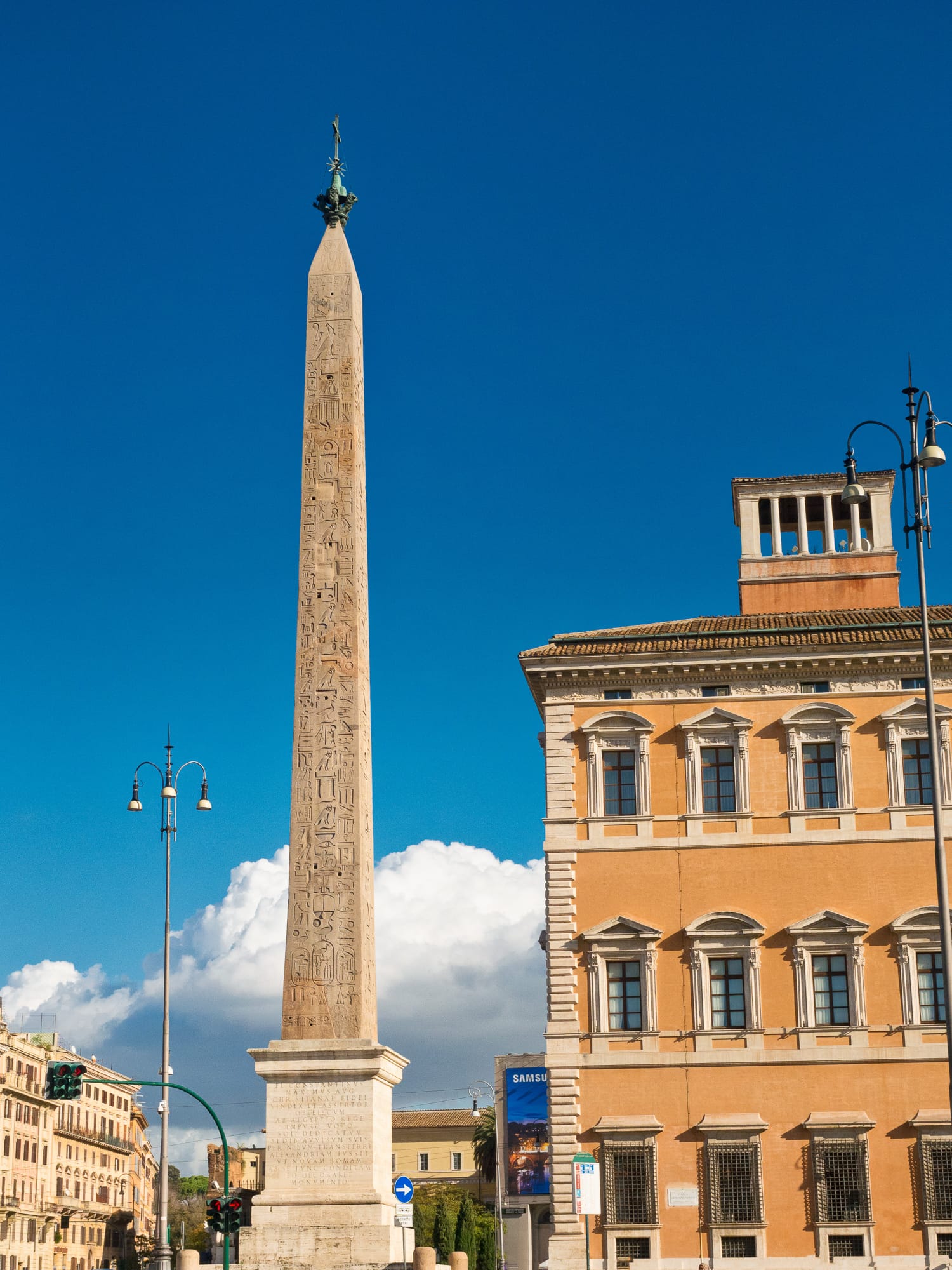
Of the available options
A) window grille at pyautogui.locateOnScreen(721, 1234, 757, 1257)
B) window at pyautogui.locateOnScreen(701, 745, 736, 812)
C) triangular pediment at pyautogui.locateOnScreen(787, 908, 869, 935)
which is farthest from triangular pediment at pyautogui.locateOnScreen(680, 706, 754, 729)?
window grille at pyautogui.locateOnScreen(721, 1234, 757, 1257)

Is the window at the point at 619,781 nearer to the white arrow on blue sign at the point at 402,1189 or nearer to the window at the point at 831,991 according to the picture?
the window at the point at 831,991

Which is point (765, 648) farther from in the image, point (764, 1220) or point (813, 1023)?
point (764, 1220)

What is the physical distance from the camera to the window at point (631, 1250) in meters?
30.9

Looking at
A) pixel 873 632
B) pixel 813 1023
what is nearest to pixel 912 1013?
pixel 813 1023

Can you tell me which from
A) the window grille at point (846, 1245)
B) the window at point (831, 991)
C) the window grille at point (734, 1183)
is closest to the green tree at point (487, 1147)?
the window grille at point (734, 1183)

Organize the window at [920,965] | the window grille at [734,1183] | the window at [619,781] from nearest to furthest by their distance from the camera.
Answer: the window grille at [734,1183]
the window at [920,965]
the window at [619,781]

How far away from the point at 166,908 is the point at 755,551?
687 inches

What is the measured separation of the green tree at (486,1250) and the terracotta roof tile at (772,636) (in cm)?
3052

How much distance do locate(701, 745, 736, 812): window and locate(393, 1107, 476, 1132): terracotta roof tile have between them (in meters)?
64.6

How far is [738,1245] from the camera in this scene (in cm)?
3077

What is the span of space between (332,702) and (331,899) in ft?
8.55

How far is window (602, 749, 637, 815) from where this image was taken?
33781 mm

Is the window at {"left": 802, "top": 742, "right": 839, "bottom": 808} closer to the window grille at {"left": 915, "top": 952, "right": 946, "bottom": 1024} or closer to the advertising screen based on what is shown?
the window grille at {"left": 915, "top": 952, "right": 946, "bottom": 1024}

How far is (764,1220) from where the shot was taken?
1212 inches
